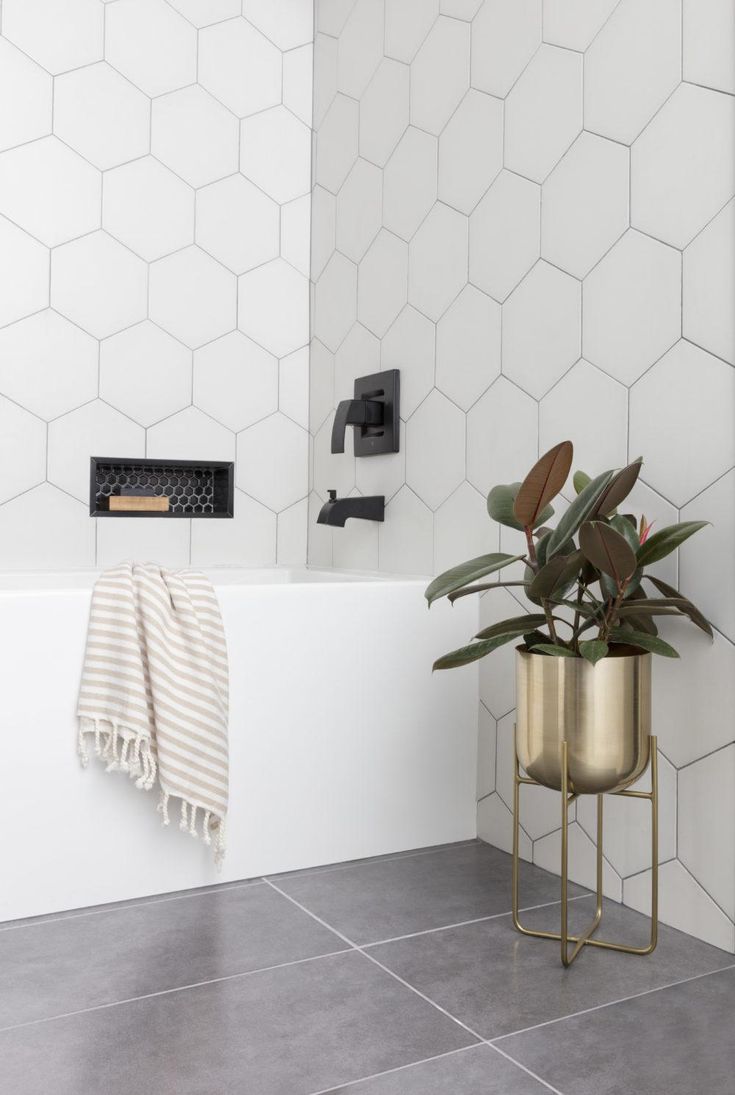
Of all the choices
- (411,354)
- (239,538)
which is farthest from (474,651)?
(239,538)

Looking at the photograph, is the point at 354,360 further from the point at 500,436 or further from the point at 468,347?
the point at 500,436

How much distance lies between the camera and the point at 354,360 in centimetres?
235

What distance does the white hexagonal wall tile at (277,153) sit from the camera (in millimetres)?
2480

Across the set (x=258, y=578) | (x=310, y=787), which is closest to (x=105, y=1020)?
(x=310, y=787)

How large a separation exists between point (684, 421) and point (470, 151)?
32.2 inches

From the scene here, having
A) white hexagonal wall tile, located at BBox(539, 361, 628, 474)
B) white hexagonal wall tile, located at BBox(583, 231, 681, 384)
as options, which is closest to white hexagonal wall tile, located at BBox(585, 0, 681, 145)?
white hexagonal wall tile, located at BBox(583, 231, 681, 384)

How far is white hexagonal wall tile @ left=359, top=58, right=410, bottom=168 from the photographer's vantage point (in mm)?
2180

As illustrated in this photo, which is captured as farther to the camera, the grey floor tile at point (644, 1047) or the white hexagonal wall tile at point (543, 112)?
the white hexagonal wall tile at point (543, 112)

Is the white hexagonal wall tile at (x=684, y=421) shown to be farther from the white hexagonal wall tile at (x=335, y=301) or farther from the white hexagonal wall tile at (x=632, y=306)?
the white hexagonal wall tile at (x=335, y=301)

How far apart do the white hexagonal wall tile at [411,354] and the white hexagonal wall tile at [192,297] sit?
47cm

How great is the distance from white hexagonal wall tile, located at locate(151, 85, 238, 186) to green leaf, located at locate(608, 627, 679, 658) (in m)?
1.65

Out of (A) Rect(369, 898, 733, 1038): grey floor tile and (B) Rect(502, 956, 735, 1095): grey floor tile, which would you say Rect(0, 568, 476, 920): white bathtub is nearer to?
(A) Rect(369, 898, 733, 1038): grey floor tile

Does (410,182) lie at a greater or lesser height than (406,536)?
greater

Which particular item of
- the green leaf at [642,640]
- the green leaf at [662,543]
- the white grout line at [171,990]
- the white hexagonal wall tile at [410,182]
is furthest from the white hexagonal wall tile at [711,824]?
the white hexagonal wall tile at [410,182]
